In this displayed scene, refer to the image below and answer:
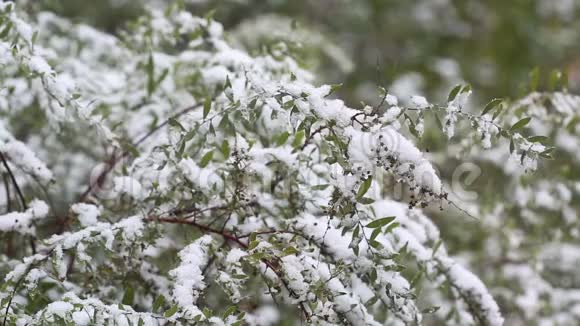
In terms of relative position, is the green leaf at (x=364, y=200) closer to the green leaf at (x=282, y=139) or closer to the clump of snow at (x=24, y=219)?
the green leaf at (x=282, y=139)

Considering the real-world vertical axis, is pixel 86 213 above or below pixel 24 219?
above

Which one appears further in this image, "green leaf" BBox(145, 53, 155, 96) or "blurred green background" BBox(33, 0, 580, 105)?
"blurred green background" BBox(33, 0, 580, 105)

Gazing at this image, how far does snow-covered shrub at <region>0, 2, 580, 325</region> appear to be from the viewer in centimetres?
148

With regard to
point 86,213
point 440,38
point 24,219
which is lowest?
point 24,219

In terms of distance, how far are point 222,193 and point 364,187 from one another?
53 centimetres

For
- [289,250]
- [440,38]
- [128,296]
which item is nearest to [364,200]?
[289,250]

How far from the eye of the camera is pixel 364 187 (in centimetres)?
140

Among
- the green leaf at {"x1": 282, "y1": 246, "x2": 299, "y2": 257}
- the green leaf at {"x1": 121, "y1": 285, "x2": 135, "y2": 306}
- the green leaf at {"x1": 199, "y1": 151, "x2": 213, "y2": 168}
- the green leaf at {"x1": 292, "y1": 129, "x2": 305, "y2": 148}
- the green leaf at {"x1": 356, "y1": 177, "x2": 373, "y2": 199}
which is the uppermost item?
the green leaf at {"x1": 292, "y1": 129, "x2": 305, "y2": 148}

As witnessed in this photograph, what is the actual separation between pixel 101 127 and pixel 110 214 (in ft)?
0.93

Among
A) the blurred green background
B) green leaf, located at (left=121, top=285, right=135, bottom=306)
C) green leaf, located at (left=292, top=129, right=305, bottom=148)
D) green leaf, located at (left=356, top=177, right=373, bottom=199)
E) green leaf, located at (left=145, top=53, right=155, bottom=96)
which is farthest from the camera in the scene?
the blurred green background

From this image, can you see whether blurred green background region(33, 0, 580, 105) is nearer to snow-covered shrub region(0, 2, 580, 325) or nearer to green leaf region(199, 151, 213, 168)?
snow-covered shrub region(0, 2, 580, 325)

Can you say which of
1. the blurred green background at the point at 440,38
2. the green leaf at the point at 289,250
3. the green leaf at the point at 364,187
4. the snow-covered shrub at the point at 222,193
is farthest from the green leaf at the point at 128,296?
the blurred green background at the point at 440,38

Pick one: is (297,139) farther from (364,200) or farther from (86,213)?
(86,213)

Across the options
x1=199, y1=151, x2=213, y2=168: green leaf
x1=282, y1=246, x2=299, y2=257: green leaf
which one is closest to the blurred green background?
x1=199, y1=151, x2=213, y2=168: green leaf
